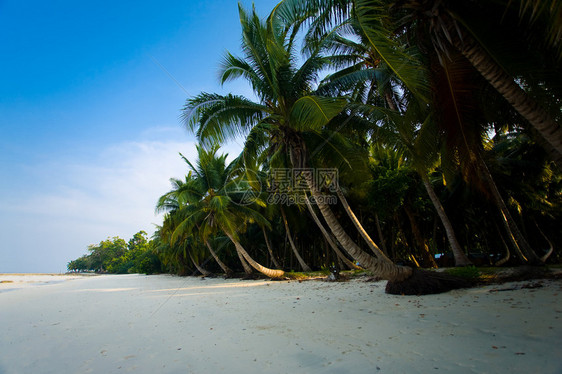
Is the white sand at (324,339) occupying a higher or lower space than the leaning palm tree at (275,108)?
lower

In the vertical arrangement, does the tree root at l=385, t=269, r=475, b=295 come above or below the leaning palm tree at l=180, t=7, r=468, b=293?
below

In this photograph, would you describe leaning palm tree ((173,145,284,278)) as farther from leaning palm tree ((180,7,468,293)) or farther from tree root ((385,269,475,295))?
tree root ((385,269,475,295))

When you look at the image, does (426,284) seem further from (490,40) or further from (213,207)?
(213,207)

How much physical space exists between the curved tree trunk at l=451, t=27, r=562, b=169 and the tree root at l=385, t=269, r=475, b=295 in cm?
363

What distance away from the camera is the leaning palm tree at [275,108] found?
7195 millimetres

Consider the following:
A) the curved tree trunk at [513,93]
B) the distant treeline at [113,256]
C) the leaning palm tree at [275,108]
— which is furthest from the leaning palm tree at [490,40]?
the distant treeline at [113,256]

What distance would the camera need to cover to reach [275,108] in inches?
325

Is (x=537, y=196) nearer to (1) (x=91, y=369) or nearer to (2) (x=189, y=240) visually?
(1) (x=91, y=369)

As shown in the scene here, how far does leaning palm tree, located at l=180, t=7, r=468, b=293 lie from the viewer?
720 centimetres

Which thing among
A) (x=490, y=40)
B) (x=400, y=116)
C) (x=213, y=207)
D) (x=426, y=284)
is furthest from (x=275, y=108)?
(x=213, y=207)

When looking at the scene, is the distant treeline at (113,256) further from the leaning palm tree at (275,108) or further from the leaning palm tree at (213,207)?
the leaning palm tree at (275,108)

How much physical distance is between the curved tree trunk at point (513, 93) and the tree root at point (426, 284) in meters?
3.63

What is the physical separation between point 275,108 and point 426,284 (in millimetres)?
6257

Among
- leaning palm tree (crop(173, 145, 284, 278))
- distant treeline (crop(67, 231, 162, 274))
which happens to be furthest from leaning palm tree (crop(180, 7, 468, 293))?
distant treeline (crop(67, 231, 162, 274))
